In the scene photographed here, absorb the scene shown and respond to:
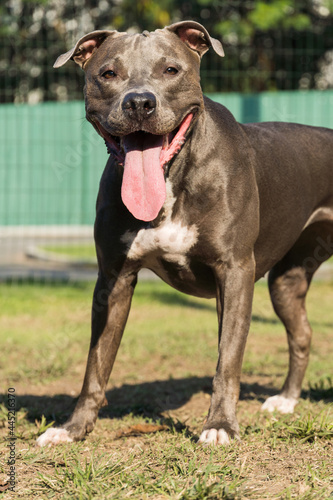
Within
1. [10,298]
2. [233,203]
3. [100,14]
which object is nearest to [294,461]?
[233,203]

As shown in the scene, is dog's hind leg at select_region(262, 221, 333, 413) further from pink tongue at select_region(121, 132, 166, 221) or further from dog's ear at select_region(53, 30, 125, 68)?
Answer: dog's ear at select_region(53, 30, 125, 68)

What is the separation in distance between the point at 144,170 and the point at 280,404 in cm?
193

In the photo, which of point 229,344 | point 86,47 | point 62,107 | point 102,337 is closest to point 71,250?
point 62,107

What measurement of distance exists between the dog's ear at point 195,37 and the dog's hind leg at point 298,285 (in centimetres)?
153

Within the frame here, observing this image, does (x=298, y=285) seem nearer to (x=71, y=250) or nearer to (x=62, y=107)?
(x=71, y=250)

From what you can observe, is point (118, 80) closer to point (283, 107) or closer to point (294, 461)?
point (294, 461)

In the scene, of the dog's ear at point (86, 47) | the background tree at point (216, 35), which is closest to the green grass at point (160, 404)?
the dog's ear at point (86, 47)

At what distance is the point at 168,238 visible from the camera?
3662 mm

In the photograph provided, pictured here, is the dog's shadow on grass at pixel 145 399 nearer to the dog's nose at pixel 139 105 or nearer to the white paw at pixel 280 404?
the white paw at pixel 280 404

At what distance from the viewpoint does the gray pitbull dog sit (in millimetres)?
3463

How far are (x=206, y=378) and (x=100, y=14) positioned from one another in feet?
36.6

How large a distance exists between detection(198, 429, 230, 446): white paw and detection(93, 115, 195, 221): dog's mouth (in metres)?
1.02

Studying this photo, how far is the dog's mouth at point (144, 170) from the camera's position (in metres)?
3.45

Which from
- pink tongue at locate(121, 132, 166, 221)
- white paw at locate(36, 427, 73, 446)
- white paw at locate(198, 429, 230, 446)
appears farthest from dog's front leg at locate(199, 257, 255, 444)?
white paw at locate(36, 427, 73, 446)
